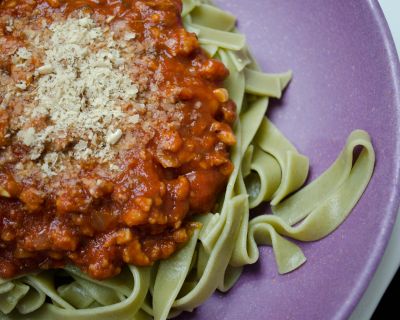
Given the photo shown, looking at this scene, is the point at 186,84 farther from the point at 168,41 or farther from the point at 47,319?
the point at 47,319

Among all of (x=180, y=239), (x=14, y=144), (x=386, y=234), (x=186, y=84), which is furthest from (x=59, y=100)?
(x=386, y=234)

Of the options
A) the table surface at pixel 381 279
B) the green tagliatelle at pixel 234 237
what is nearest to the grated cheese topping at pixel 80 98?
the green tagliatelle at pixel 234 237

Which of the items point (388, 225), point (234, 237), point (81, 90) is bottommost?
point (234, 237)

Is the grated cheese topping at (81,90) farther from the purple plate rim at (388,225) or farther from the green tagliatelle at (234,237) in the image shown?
the purple plate rim at (388,225)

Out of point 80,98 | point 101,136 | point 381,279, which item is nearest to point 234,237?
point 381,279

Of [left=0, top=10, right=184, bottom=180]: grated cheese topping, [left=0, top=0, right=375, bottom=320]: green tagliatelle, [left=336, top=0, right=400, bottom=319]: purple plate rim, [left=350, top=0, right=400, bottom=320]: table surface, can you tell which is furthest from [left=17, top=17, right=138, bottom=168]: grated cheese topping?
[left=350, top=0, right=400, bottom=320]: table surface

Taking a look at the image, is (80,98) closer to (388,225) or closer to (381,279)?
(388,225)
